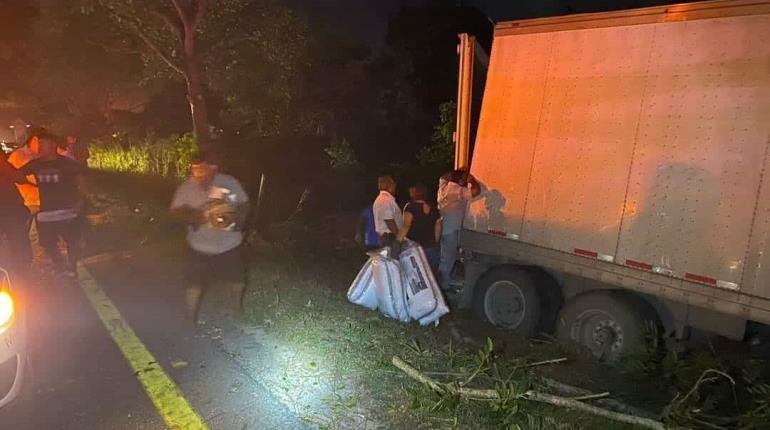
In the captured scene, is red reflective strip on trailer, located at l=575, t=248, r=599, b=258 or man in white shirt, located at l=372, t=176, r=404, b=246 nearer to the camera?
red reflective strip on trailer, located at l=575, t=248, r=599, b=258

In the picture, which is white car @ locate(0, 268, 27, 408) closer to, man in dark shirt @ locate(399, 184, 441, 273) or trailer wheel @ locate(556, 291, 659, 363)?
man in dark shirt @ locate(399, 184, 441, 273)

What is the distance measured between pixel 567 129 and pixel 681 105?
104 cm

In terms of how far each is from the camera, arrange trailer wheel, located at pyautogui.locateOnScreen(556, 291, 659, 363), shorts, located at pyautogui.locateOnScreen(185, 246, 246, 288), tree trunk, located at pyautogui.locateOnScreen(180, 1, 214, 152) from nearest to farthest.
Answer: trailer wheel, located at pyautogui.locateOnScreen(556, 291, 659, 363)
shorts, located at pyautogui.locateOnScreen(185, 246, 246, 288)
tree trunk, located at pyautogui.locateOnScreen(180, 1, 214, 152)

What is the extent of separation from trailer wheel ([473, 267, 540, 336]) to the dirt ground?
0.19m

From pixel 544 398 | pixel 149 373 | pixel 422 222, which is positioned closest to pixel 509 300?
pixel 422 222

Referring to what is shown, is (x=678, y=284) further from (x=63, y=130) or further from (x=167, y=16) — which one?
(x=63, y=130)

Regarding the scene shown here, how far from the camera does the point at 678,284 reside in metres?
4.78

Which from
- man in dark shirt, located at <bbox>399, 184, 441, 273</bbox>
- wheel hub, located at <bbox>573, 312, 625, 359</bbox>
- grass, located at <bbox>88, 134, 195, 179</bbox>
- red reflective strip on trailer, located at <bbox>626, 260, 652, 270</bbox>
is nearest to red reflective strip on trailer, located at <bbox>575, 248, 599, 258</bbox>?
red reflective strip on trailer, located at <bbox>626, 260, 652, 270</bbox>

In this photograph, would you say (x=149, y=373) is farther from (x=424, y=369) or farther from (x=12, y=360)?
(x=424, y=369)

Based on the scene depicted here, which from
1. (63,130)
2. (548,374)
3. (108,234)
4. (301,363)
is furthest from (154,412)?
(63,130)

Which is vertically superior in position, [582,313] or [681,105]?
[681,105]

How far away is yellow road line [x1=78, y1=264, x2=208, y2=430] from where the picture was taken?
4.13 m

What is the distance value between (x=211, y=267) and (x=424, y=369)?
240cm

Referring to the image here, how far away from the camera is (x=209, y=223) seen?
18.9 ft
